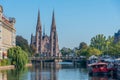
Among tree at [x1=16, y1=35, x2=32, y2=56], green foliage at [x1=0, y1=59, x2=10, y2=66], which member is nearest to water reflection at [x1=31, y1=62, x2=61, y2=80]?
green foliage at [x1=0, y1=59, x2=10, y2=66]

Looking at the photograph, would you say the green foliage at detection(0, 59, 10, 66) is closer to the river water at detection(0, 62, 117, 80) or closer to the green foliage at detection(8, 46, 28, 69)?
the green foliage at detection(8, 46, 28, 69)

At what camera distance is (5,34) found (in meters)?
143

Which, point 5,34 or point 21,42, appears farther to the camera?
point 21,42

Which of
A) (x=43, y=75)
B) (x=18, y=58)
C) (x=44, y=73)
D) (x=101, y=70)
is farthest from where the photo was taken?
(x=18, y=58)

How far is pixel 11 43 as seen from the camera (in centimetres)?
15675

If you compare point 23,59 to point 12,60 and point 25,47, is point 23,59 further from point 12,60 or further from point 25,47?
point 25,47

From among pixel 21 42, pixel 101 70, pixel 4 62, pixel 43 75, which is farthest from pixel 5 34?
pixel 101 70

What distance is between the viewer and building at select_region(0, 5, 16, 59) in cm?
12973

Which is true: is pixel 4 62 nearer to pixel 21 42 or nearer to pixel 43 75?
pixel 43 75

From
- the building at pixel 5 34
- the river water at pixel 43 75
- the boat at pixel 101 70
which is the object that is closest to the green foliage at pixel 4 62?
the river water at pixel 43 75

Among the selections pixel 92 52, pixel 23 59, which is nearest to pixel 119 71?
pixel 23 59

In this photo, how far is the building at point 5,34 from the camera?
130m

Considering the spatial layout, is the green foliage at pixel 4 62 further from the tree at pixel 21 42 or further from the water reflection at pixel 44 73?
the tree at pixel 21 42

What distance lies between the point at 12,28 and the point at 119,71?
8847 cm
